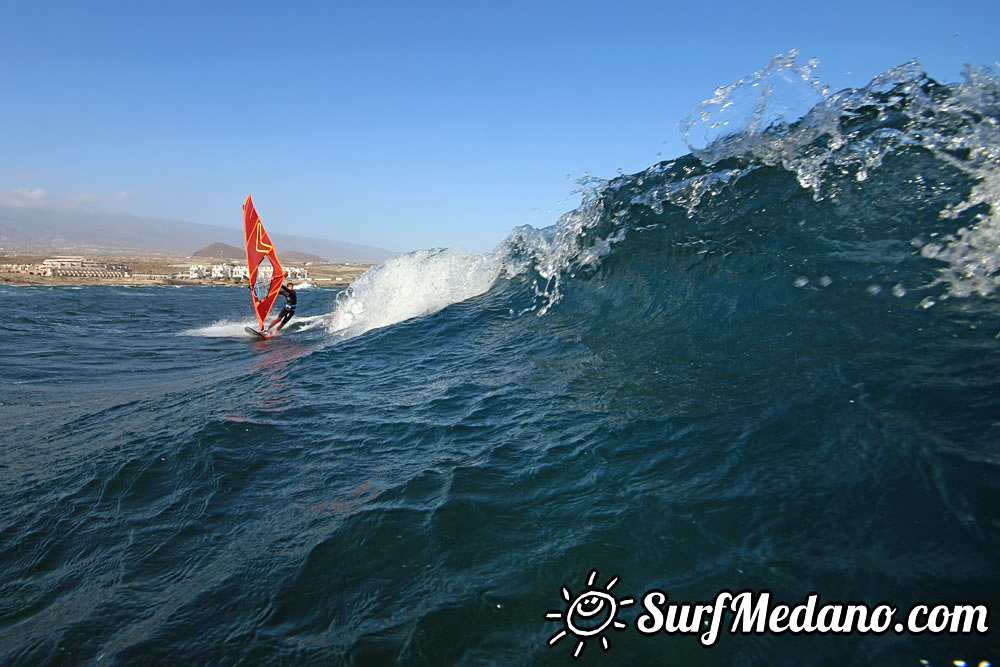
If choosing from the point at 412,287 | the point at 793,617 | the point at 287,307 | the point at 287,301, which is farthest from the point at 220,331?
Result: the point at 793,617

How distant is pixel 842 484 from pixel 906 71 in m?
6.88

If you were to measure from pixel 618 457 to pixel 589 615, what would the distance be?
1370 millimetres

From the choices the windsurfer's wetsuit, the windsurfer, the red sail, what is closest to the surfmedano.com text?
the windsurfer

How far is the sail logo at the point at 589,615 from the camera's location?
85.5 inches

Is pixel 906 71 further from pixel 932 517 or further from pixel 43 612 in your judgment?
pixel 43 612

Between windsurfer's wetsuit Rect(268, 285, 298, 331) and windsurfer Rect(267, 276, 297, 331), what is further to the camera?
windsurfer's wetsuit Rect(268, 285, 298, 331)

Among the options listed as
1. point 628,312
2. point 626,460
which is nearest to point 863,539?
point 626,460

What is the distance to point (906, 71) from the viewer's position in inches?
276

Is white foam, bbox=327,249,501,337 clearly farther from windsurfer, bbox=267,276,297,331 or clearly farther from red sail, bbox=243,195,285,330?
red sail, bbox=243,195,285,330

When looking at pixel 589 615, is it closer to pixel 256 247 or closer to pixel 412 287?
pixel 412 287

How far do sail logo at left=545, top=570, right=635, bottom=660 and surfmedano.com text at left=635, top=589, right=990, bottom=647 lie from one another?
0.11 metres

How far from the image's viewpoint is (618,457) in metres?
3.53

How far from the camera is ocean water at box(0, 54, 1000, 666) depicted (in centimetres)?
228

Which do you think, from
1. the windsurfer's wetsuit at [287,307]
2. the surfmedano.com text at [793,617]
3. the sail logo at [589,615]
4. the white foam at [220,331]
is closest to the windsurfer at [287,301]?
the windsurfer's wetsuit at [287,307]
